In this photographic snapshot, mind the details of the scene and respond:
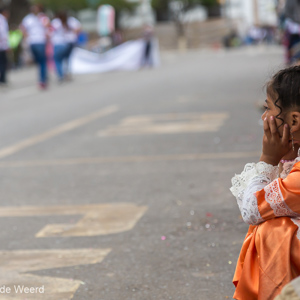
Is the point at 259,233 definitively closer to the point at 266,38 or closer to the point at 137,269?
the point at 137,269

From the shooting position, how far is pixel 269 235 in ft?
8.43

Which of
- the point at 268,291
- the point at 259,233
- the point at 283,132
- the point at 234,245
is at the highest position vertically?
the point at 283,132

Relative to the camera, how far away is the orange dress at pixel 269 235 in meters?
2.51

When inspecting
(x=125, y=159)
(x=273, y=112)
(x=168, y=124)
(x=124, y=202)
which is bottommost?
(x=168, y=124)

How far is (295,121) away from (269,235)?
0.41 meters

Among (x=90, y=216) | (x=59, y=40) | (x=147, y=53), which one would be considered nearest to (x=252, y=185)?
(x=90, y=216)

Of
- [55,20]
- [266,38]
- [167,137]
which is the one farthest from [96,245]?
[266,38]

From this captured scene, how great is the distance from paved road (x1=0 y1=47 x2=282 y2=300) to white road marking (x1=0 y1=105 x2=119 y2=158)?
2cm

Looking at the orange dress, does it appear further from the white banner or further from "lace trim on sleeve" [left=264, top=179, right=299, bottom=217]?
the white banner

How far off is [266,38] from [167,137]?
44.8 m

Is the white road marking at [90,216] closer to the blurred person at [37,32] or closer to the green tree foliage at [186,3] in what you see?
the blurred person at [37,32]

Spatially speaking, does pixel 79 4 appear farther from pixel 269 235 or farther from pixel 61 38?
pixel 269 235

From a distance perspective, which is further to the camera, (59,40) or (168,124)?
(59,40)

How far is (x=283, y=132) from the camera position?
257 centimetres
